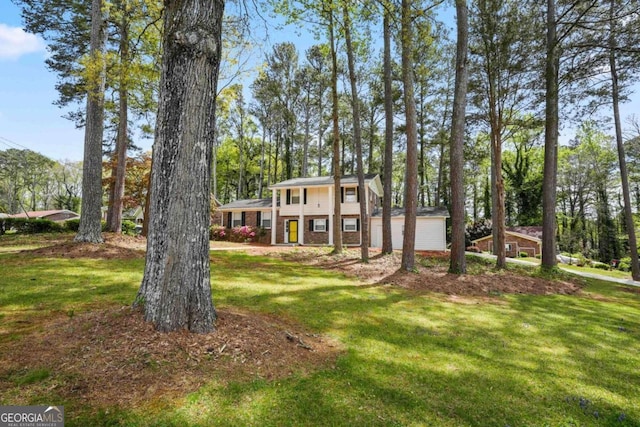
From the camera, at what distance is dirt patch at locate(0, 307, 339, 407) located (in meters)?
2.43

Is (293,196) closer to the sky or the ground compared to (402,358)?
closer to the sky

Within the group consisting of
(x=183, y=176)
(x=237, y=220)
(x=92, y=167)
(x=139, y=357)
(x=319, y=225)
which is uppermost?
(x=92, y=167)

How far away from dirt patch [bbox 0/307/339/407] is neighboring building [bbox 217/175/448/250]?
1730cm

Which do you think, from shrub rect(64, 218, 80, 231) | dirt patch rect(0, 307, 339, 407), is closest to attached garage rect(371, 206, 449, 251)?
dirt patch rect(0, 307, 339, 407)

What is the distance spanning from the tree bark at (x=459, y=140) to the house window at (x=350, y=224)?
11.1 meters

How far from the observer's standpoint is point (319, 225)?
72.2 ft

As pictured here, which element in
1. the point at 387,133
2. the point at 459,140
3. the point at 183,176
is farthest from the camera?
the point at 387,133

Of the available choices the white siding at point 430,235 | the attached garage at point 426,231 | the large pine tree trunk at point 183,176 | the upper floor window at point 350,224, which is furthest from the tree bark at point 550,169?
the large pine tree trunk at point 183,176

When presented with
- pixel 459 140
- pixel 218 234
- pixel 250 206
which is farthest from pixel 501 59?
pixel 218 234

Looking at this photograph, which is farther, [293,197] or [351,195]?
Result: [293,197]

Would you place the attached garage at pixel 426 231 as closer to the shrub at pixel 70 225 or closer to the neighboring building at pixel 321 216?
the neighboring building at pixel 321 216

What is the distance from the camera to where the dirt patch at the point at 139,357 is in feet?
7.97

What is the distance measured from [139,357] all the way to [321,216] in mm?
19347

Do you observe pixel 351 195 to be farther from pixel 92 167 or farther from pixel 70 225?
pixel 70 225
